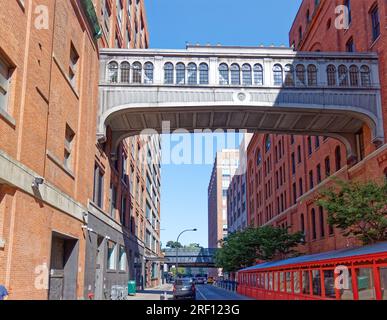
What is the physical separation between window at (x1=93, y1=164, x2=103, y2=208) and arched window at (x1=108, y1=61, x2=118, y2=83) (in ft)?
17.7

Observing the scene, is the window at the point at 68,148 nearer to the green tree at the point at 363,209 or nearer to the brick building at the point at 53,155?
the brick building at the point at 53,155

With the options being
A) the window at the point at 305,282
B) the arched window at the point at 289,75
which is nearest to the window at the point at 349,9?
the arched window at the point at 289,75

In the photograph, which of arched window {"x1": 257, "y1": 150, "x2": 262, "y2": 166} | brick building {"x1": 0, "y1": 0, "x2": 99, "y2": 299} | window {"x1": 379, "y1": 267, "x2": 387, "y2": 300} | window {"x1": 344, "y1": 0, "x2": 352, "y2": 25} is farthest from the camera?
arched window {"x1": 257, "y1": 150, "x2": 262, "y2": 166}

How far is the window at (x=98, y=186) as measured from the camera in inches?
1051

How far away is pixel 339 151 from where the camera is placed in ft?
116

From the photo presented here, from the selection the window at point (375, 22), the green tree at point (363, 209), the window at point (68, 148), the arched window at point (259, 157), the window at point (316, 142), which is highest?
the arched window at point (259, 157)

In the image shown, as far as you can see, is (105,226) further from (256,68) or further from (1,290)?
(1,290)

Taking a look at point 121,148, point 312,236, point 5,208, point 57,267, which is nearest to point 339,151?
point 312,236

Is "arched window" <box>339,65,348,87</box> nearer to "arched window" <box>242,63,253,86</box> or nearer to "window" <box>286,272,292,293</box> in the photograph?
"arched window" <box>242,63,253,86</box>

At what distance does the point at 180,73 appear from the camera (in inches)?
1128

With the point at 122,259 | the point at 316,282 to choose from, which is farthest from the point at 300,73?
the point at 122,259

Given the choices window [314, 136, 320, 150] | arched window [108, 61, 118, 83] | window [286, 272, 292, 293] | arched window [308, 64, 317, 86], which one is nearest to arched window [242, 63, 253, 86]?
arched window [308, 64, 317, 86]

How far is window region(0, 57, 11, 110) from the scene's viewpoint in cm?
1316
